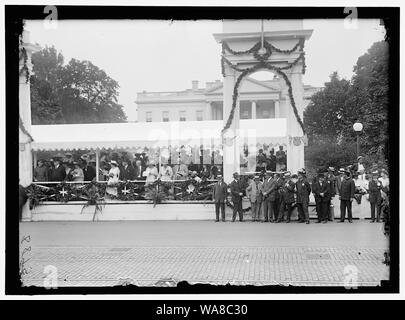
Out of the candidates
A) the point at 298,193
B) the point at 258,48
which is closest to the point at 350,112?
the point at 298,193

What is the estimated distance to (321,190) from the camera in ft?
50.2

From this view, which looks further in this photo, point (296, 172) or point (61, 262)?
point (296, 172)

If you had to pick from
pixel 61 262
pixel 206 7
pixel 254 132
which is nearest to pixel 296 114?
pixel 254 132

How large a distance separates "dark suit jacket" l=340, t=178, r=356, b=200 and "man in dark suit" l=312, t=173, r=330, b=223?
16.0 inches

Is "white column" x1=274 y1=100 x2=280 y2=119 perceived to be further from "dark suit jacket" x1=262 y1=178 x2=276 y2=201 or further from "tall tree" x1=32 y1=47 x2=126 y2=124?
"tall tree" x1=32 y1=47 x2=126 y2=124

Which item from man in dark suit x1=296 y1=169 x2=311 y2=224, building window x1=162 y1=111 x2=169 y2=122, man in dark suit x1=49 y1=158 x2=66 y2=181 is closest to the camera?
man in dark suit x1=296 y1=169 x2=311 y2=224

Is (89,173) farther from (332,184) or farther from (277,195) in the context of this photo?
(332,184)

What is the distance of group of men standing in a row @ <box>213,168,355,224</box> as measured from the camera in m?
15.2

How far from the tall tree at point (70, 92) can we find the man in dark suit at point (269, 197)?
4.50 meters

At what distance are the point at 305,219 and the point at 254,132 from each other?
11.4 feet

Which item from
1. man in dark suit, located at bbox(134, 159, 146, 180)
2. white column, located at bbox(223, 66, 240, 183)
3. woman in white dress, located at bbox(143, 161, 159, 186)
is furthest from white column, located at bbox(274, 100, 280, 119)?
man in dark suit, located at bbox(134, 159, 146, 180)

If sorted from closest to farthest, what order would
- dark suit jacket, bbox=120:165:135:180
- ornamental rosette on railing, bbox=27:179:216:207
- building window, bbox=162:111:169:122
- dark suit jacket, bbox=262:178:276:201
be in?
dark suit jacket, bbox=262:178:276:201 < ornamental rosette on railing, bbox=27:179:216:207 < building window, bbox=162:111:169:122 < dark suit jacket, bbox=120:165:135:180
